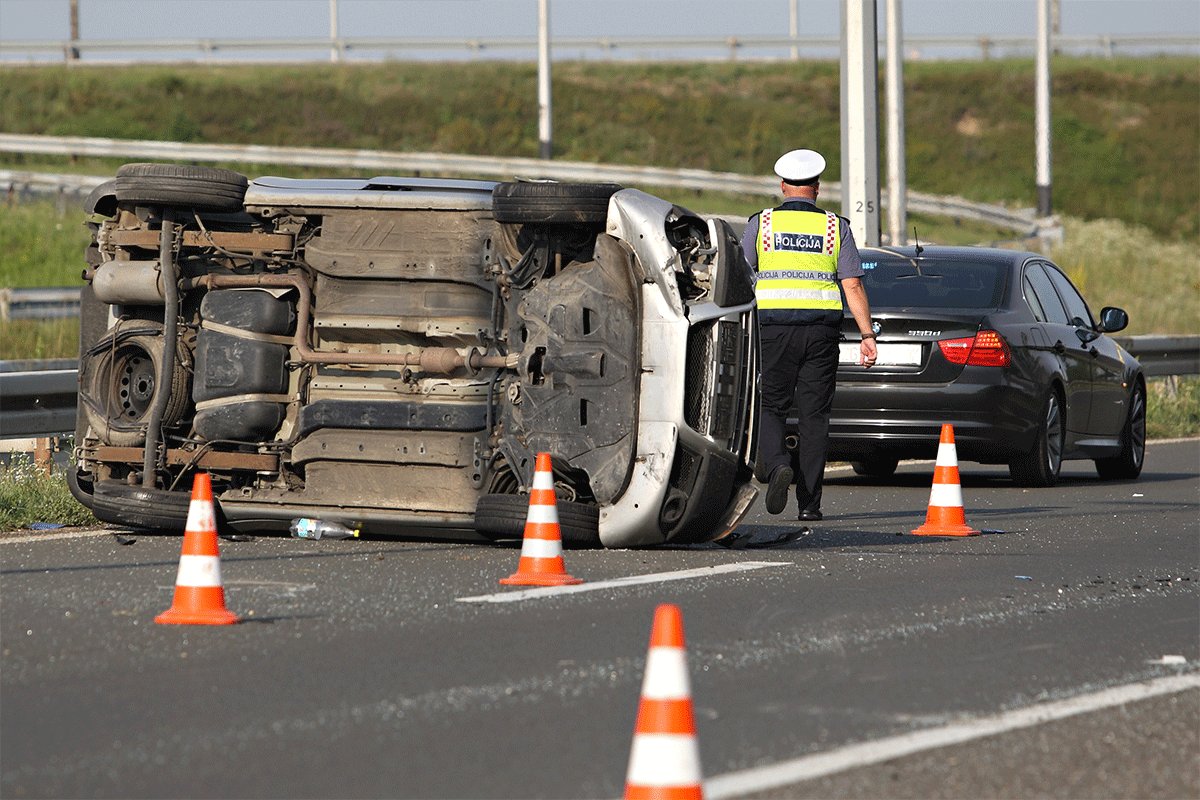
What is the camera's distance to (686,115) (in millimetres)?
61375

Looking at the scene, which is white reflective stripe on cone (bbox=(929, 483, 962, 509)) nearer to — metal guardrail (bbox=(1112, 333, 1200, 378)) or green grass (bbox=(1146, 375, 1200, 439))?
metal guardrail (bbox=(1112, 333, 1200, 378))

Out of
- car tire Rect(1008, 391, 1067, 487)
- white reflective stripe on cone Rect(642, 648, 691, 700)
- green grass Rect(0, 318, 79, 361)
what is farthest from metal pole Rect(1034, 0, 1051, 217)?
white reflective stripe on cone Rect(642, 648, 691, 700)

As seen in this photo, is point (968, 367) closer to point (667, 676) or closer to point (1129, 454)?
point (1129, 454)

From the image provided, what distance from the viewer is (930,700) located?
221 inches

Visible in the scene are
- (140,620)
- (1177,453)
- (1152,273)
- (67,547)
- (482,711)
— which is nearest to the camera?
(482,711)

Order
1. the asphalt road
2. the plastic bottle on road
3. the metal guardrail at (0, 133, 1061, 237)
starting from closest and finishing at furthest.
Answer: the asphalt road, the plastic bottle on road, the metal guardrail at (0, 133, 1061, 237)

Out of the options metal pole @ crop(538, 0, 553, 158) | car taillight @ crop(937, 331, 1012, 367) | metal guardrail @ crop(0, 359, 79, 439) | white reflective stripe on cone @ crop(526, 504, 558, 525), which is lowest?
white reflective stripe on cone @ crop(526, 504, 558, 525)

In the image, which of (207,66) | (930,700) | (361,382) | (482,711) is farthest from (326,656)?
(207,66)

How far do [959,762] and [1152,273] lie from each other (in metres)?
31.7

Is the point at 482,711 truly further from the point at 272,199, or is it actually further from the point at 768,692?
the point at 272,199

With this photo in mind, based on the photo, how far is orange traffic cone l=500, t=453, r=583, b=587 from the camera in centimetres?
761

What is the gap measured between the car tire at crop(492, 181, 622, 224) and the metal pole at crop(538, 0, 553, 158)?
116 ft

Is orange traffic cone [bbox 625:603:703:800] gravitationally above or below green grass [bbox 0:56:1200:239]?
below

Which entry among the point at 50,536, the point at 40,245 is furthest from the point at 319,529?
the point at 40,245
